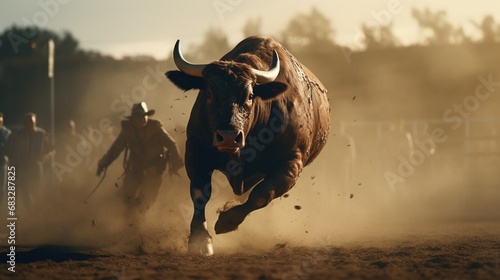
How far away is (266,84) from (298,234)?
2.74 metres

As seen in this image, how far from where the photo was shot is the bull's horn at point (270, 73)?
761 cm

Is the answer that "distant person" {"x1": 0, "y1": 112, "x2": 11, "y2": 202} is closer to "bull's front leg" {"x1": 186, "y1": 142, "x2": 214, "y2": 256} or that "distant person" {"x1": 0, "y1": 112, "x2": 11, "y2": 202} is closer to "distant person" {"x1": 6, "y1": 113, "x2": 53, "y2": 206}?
"distant person" {"x1": 6, "y1": 113, "x2": 53, "y2": 206}

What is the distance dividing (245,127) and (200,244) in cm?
103

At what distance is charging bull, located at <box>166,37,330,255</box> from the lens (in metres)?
7.12

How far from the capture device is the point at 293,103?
8312 mm

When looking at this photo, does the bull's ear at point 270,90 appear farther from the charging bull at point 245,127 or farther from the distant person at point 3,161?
the distant person at point 3,161

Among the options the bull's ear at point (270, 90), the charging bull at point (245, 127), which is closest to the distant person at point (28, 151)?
the charging bull at point (245, 127)

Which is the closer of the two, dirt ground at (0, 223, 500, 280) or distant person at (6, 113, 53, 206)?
dirt ground at (0, 223, 500, 280)

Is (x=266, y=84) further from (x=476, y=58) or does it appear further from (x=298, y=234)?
(x=476, y=58)

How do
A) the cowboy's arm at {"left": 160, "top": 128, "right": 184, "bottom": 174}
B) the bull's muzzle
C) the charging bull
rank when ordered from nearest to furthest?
the bull's muzzle → the charging bull → the cowboy's arm at {"left": 160, "top": 128, "right": 184, "bottom": 174}

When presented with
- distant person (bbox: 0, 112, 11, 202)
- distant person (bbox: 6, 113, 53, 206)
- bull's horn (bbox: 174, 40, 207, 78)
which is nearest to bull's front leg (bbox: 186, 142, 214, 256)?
bull's horn (bbox: 174, 40, 207, 78)

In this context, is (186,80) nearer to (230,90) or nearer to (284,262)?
(230,90)

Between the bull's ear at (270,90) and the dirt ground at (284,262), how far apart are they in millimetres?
1369

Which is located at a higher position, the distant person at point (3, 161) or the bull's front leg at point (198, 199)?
the distant person at point (3, 161)
